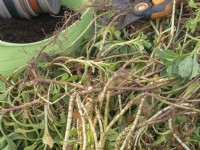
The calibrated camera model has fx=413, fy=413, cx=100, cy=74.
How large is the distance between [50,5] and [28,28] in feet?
0.30

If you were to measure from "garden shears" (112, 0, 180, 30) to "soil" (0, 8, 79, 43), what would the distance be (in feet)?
0.49

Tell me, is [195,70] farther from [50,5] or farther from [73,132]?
[50,5]

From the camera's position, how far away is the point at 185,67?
77cm

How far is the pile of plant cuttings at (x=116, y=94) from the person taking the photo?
2.51 feet

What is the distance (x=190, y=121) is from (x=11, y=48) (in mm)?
479

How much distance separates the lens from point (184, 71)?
0.77m

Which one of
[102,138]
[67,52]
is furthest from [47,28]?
[102,138]

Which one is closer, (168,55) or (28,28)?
(168,55)

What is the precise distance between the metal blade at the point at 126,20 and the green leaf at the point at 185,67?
237 mm

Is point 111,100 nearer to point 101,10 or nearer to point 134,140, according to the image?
point 134,140

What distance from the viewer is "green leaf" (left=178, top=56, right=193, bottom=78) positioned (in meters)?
0.77

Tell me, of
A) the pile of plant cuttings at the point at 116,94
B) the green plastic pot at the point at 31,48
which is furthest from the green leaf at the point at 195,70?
the green plastic pot at the point at 31,48

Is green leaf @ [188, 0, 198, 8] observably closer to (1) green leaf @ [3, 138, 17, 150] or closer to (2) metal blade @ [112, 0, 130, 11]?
(2) metal blade @ [112, 0, 130, 11]

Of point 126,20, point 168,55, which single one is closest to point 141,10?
point 126,20
